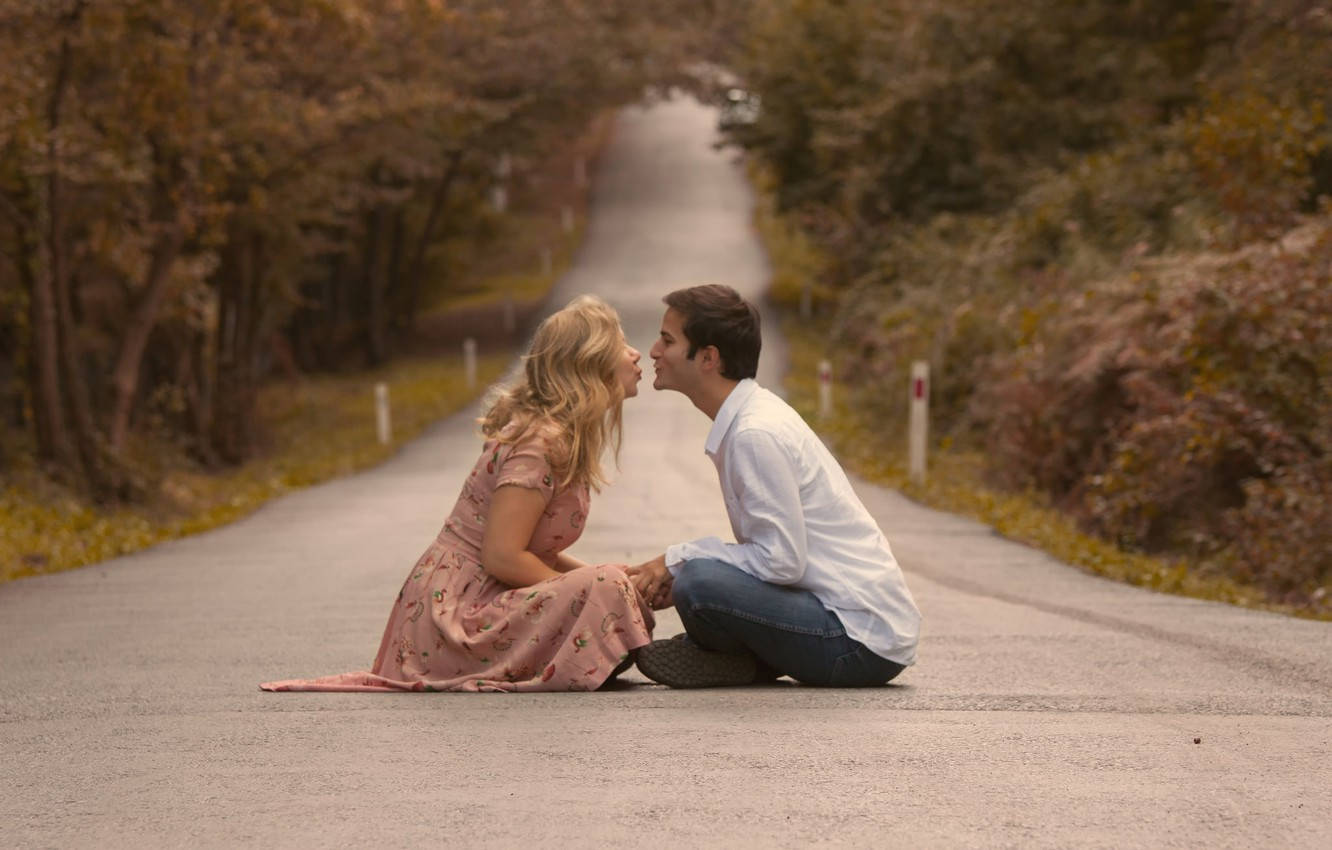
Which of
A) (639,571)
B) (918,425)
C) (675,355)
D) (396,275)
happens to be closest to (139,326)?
(918,425)

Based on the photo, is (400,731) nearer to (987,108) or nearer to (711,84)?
(987,108)

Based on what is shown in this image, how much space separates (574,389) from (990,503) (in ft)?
33.9

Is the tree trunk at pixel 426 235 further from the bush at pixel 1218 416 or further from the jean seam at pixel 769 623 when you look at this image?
the jean seam at pixel 769 623

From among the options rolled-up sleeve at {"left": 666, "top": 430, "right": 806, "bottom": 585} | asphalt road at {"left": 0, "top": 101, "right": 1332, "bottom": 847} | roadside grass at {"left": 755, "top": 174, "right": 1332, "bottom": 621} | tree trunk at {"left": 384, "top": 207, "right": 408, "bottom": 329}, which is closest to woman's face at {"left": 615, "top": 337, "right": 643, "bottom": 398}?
rolled-up sleeve at {"left": 666, "top": 430, "right": 806, "bottom": 585}

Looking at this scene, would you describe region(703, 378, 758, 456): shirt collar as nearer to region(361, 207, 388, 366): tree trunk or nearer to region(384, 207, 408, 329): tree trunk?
region(361, 207, 388, 366): tree trunk

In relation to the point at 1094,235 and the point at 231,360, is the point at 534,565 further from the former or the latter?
the point at 231,360

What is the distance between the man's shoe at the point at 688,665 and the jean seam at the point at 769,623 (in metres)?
0.25

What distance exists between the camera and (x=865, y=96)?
1358 inches

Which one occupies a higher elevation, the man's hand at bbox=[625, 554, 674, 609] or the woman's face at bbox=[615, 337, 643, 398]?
the woman's face at bbox=[615, 337, 643, 398]

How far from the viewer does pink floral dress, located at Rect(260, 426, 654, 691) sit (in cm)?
614

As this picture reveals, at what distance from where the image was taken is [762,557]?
6055 mm

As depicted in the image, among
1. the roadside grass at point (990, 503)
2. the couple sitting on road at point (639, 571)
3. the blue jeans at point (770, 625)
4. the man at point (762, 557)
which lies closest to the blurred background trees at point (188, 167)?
the roadside grass at point (990, 503)

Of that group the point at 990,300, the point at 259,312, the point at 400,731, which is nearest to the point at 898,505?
the point at 990,300

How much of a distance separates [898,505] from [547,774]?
12.3m
